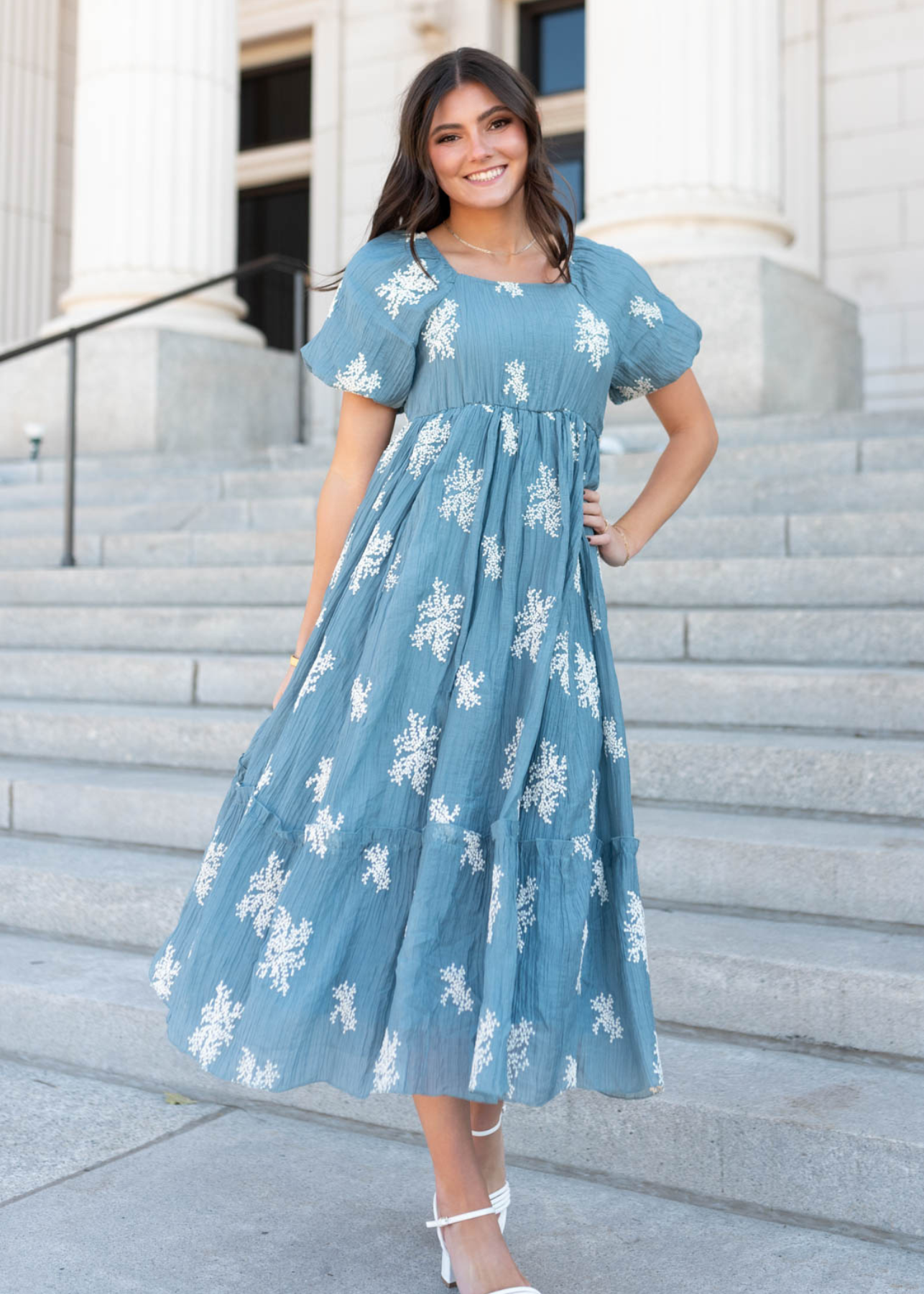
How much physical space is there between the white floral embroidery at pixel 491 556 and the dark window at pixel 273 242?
39.6ft

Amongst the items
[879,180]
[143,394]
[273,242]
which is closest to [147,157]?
[143,394]

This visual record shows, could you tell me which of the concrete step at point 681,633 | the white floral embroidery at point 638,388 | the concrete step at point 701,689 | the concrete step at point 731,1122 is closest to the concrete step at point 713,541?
the concrete step at point 681,633

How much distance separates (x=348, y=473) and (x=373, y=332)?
22 cm


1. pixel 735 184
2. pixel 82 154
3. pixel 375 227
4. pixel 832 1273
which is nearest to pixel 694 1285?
pixel 832 1273

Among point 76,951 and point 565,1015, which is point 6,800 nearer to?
point 76,951

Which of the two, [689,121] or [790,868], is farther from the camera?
[689,121]

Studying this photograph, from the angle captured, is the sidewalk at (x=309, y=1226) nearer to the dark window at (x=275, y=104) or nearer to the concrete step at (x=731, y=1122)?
the concrete step at (x=731, y=1122)

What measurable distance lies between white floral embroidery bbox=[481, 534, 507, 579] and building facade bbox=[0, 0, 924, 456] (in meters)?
0.57

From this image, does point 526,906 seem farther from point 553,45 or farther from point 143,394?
point 553,45

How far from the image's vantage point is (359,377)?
2.13 meters

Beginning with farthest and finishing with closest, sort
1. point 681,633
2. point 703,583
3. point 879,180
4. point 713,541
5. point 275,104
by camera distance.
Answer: point 275,104
point 879,180
point 713,541
point 703,583
point 681,633

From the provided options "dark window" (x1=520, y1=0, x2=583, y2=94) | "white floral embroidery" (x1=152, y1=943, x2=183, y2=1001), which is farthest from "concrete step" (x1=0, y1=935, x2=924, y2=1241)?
"dark window" (x1=520, y1=0, x2=583, y2=94)

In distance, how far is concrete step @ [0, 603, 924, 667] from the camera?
3967 millimetres

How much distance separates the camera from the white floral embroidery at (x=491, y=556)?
6.63 feet
